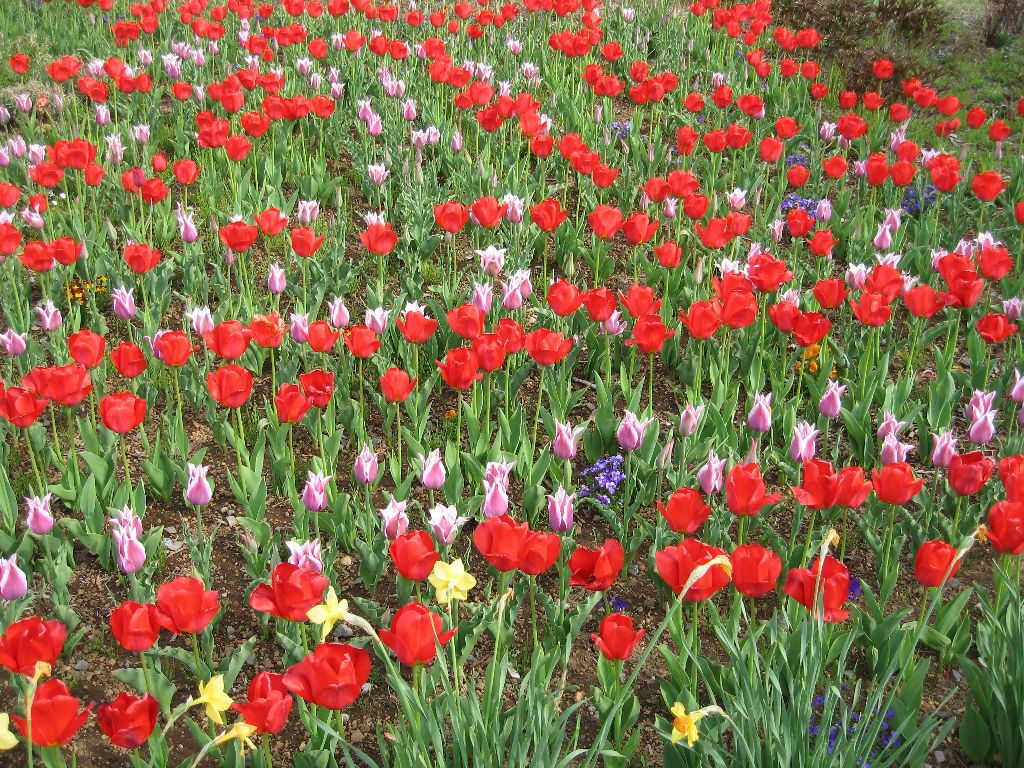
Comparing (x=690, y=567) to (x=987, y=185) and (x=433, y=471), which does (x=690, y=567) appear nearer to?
(x=433, y=471)

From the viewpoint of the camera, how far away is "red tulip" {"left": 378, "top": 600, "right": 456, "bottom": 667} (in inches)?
94.8

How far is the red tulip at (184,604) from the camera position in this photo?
259 cm

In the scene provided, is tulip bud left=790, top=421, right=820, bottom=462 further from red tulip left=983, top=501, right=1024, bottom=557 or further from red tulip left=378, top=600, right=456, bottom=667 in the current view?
red tulip left=378, top=600, right=456, bottom=667

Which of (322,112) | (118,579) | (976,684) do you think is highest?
(322,112)

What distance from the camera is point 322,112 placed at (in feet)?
20.8

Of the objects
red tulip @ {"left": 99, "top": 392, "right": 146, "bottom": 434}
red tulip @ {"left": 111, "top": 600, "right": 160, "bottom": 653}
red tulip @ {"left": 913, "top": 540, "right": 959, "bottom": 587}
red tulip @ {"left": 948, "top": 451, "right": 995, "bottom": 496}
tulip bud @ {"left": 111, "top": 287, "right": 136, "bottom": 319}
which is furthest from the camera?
tulip bud @ {"left": 111, "top": 287, "right": 136, "bottom": 319}

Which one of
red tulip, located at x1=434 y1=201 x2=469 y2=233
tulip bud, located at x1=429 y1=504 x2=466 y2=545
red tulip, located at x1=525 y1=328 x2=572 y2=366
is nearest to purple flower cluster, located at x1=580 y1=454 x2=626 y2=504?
red tulip, located at x1=525 y1=328 x2=572 y2=366

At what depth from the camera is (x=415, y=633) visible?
2424mm

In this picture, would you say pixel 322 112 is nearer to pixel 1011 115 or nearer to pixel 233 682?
pixel 233 682

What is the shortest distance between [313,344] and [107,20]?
22.4 ft

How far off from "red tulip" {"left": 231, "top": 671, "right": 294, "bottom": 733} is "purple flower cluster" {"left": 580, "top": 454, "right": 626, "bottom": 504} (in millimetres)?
1848

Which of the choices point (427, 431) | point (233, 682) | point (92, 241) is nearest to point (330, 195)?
point (92, 241)

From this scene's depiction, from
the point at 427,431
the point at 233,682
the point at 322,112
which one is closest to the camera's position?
the point at 233,682

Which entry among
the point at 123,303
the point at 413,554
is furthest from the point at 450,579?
the point at 123,303
